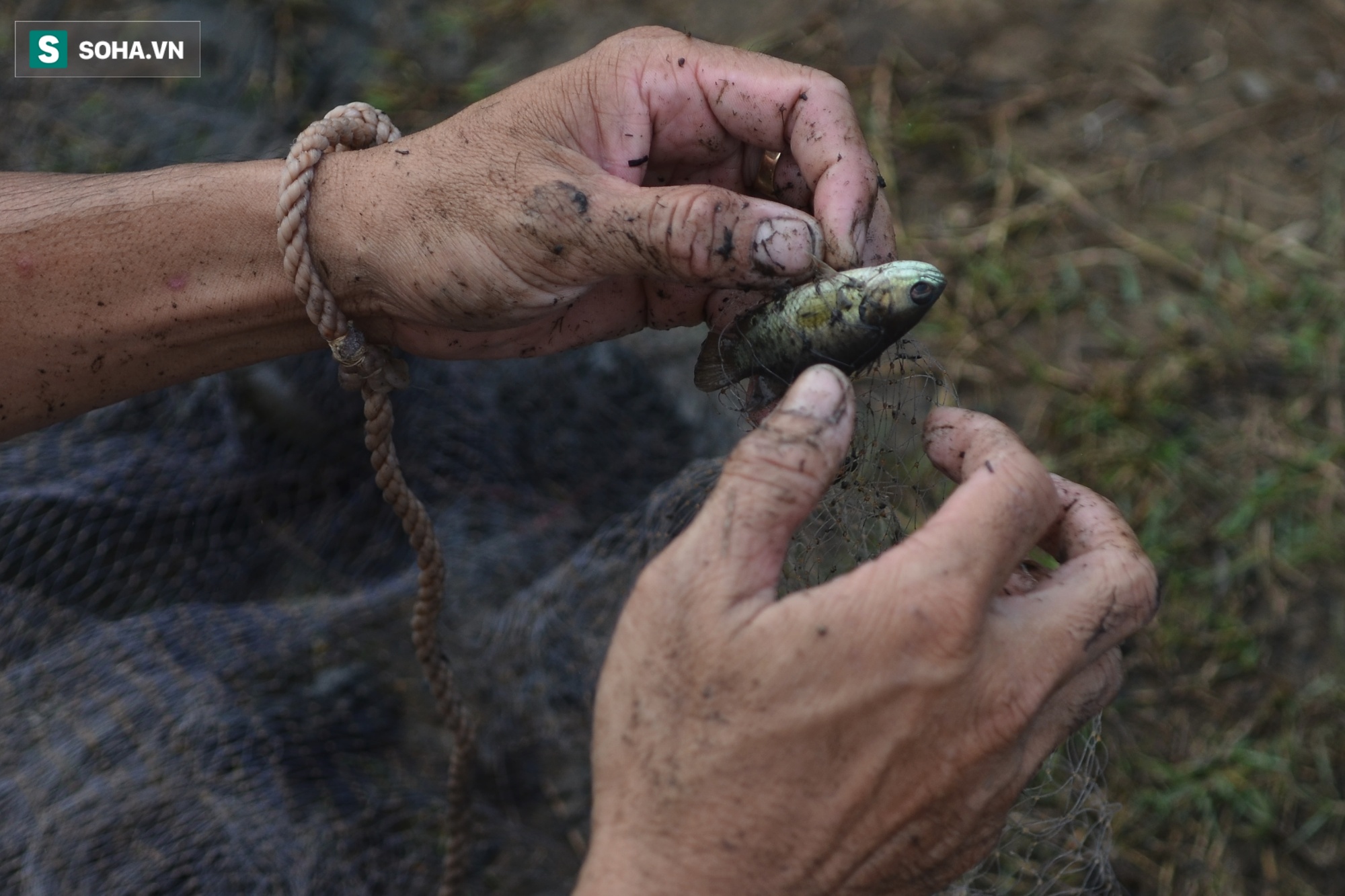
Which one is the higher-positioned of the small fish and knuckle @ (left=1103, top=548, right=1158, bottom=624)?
the small fish

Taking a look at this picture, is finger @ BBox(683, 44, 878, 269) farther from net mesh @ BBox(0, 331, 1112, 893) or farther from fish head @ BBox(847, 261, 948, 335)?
Result: net mesh @ BBox(0, 331, 1112, 893)

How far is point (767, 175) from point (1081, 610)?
4.67ft

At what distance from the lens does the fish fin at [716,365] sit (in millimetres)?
2395

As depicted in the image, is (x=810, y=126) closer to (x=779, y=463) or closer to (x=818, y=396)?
(x=818, y=396)

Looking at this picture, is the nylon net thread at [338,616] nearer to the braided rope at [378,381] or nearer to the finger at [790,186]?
the braided rope at [378,381]

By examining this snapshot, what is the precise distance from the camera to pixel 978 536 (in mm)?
1626

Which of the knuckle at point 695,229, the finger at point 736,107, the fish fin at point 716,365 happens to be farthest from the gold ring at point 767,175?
the knuckle at point 695,229

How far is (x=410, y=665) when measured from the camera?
2986 millimetres

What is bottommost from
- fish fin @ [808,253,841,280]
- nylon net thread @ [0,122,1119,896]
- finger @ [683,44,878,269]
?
nylon net thread @ [0,122,1119,896]

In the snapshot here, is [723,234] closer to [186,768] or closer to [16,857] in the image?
[186,768]

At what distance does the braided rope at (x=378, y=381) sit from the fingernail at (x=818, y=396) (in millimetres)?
986

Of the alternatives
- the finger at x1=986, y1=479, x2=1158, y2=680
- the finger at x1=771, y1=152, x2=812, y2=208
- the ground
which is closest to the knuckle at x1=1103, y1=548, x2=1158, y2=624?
the finger at x1=986, y1=479, x2=1158, y2=680

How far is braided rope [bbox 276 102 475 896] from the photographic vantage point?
2.16 meters

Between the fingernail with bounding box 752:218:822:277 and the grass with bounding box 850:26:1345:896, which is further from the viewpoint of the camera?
the grass with bounding box 850:26:1345:896
